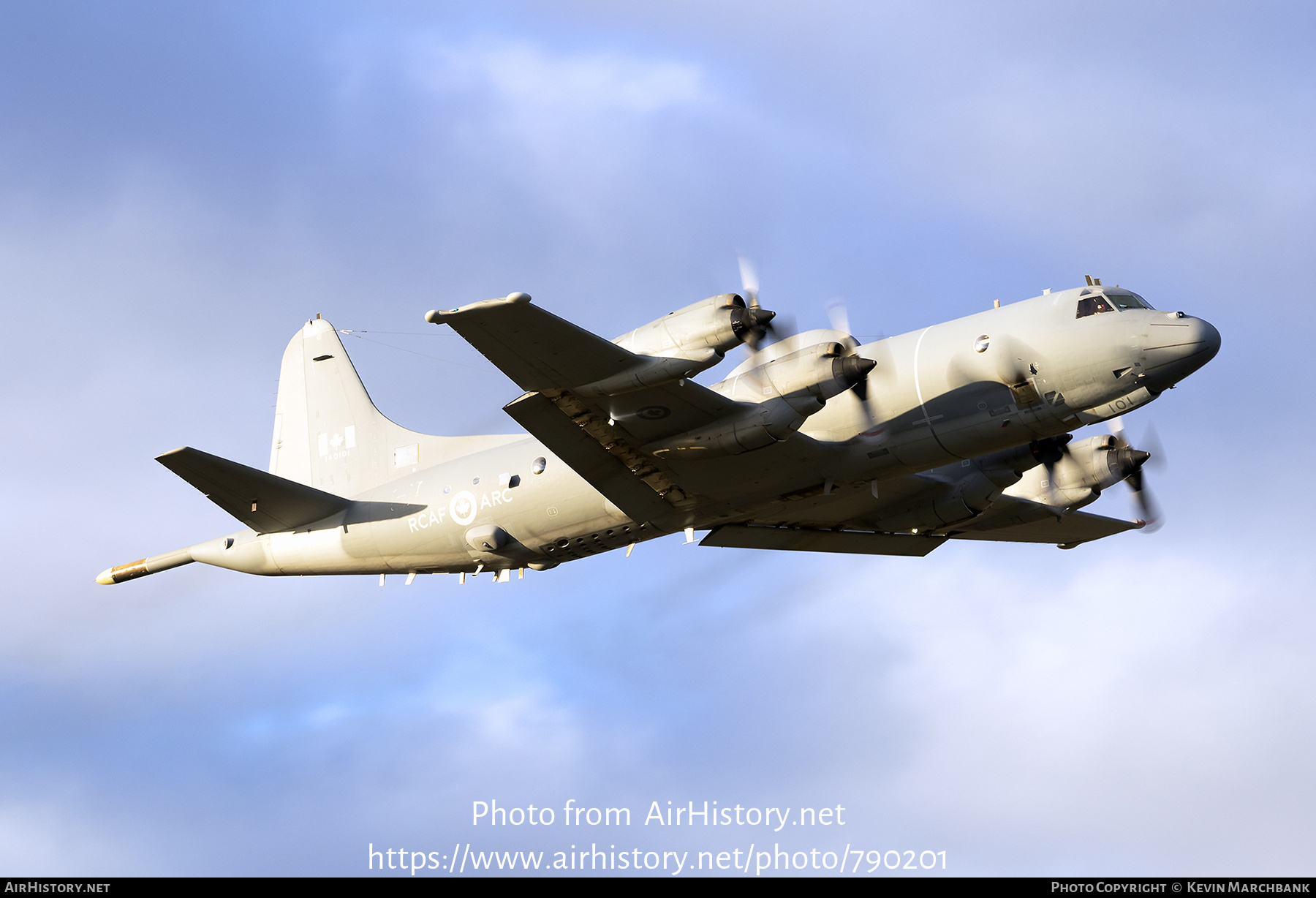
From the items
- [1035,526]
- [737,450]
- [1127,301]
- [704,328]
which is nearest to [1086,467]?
[1035,526]

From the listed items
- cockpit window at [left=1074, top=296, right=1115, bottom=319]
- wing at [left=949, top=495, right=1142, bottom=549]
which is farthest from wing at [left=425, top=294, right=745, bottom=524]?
wing at [left=949, top=495, right=1142, bottom=549]

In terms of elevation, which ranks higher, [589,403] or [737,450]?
[589,403]

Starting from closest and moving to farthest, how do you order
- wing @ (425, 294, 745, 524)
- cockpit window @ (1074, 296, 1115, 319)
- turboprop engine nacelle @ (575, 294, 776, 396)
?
wing @ (425, 294, 745, 524) < turboprop engine nacelle @ (575, 294, 776, 396) < cockpit window @ (1074, 296, 1115, 319)

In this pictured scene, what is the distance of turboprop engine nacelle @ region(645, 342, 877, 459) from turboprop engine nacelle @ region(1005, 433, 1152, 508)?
7.43 m

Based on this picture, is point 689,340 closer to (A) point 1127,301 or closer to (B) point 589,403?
(B) point 589,403

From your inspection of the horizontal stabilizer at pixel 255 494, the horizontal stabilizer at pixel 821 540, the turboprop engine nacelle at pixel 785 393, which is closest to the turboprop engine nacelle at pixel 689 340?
the turboprop engine nacelle at pixel 785 393

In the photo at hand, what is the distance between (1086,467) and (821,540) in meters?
6.19

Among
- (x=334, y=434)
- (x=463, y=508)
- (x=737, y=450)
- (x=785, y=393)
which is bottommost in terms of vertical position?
(x=737, y=450)

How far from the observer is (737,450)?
79.1 feet

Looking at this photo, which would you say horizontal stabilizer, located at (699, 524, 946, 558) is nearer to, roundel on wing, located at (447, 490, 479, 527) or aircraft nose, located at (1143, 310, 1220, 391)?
roundel on wing, located at (447, 490, 479, 527)

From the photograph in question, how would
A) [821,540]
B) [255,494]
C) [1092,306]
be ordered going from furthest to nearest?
1. [821,540]
2. [255,494]
3. [1092,306]

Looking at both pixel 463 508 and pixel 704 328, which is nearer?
pixel 704 328

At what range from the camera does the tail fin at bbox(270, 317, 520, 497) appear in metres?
31.2
